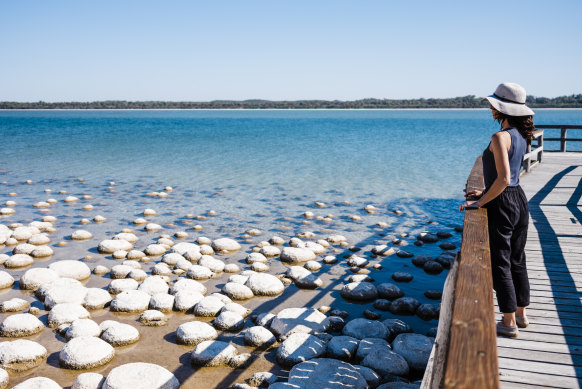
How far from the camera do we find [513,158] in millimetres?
3639

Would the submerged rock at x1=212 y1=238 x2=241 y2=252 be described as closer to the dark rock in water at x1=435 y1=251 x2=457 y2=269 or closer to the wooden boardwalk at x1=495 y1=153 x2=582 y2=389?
the dark rock in water at x1=435 y1=251 x2=457 y2=269

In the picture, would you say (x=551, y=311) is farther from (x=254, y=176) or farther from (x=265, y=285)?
(x=254, y=176)

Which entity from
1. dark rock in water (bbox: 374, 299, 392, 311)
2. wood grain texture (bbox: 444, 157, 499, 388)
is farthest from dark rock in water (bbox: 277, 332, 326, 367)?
wood grain texture (bbox: 444, 157, 499, 388)

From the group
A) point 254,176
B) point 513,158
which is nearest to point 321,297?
point 513,158

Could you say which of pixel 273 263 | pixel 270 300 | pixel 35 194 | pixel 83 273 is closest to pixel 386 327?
pixel 270 300

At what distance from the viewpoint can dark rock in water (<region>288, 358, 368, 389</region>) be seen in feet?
15.2

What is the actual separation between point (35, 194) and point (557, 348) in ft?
61.0

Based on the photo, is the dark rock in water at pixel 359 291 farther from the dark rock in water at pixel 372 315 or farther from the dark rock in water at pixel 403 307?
the dark rock in water at pixel 372 315

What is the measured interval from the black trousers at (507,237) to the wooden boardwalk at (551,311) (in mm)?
433

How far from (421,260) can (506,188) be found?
5899mm

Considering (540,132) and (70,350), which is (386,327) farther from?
(540,132)

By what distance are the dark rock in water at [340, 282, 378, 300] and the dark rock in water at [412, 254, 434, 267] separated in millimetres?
2000

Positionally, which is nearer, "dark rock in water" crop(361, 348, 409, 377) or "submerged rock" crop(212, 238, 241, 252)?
"dark rock in water" crop(361, 348, 409, 377)

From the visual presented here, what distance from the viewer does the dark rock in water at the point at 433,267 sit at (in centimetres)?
897
